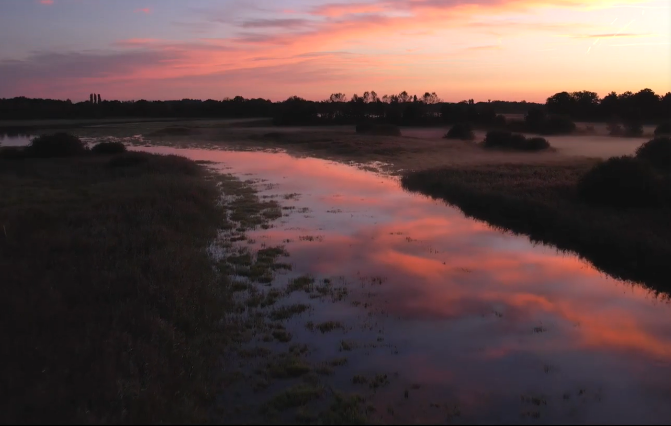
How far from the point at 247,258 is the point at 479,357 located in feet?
26.2

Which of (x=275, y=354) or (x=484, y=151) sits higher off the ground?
(x=484, y=151)

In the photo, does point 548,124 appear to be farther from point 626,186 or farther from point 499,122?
point 626,186

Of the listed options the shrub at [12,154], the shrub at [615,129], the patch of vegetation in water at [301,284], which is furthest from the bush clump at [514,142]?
the shrub at [12,154]

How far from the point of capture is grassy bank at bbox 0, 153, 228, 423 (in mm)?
6539

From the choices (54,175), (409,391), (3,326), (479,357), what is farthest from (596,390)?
A: (54,175)

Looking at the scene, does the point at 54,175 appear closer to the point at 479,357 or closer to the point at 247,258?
the point at 247,258

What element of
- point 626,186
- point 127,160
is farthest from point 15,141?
point 626,186

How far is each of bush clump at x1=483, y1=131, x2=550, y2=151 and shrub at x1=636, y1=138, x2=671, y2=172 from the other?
1736 centimetres

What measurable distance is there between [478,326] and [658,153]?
2986cm

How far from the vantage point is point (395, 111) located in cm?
10150

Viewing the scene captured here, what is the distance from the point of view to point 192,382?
7.60 m

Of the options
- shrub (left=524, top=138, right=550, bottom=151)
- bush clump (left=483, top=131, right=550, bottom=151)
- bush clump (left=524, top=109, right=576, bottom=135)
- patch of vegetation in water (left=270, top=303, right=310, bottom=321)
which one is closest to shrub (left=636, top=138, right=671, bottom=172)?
shrub (left=524, top=138, right=550, bottom=151)

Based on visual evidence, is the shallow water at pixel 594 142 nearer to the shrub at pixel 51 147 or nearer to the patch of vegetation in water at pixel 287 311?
the patch of vegetation in water at pixel 287 311

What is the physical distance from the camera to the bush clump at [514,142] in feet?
171
